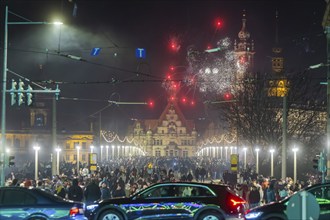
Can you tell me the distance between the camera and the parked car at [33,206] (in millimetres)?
18438

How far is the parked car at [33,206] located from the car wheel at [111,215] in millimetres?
972

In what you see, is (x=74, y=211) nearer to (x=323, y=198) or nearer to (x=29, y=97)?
(x=323, y=198)

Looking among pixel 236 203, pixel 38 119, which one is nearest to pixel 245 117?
pixel 236 203

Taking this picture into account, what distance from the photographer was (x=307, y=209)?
1138 cm

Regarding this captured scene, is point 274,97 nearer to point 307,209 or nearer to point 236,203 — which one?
point 236,203

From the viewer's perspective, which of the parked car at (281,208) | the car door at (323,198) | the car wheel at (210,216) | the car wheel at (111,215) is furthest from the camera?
the car wheel at (111,215)

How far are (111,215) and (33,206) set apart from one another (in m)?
2.29

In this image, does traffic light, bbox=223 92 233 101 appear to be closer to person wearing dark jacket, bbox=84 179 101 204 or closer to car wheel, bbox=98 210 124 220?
person wearing dark jacket, bbox=84 179 101 204

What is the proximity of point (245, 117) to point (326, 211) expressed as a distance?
1580 inches

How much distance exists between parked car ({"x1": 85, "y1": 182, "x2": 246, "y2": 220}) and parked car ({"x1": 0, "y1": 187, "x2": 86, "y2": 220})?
119cm

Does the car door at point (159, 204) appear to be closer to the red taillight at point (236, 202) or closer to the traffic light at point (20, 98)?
the red taillight at point (236, 202)

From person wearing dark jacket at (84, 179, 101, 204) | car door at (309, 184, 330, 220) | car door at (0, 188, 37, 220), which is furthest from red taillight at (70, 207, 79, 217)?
person wearing dark jacket at (84, 179, 101, 204)

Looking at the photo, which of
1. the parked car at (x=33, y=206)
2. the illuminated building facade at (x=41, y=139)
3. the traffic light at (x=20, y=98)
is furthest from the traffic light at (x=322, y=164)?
the illuminated building facade at (x=41, y=139)

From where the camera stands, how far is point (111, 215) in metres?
19.7
